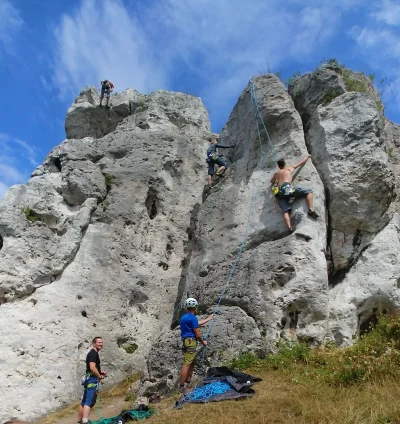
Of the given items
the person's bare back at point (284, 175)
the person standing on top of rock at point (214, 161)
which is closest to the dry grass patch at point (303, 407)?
the person's bare back at point (284, 175)

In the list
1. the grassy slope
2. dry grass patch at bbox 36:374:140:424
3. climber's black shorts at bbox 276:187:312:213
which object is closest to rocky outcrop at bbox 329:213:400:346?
the grassy slope

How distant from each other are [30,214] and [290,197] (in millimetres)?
6651

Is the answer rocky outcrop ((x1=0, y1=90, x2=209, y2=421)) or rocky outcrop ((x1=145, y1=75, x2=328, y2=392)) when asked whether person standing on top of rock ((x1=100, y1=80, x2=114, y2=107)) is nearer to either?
rocky outcrop ((x1=0, y1=90, x2=209, y2=421))

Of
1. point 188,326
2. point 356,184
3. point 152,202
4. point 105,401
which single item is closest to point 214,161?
point 152,202

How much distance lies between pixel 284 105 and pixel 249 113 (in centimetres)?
140

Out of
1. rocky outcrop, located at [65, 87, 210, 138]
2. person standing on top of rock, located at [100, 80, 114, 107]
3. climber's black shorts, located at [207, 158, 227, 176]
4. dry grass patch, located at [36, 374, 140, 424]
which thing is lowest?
dry grass patch, located at [36, 374, 140, 424]

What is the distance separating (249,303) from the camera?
31.9ft

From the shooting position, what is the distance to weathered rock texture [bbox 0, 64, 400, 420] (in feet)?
31.7

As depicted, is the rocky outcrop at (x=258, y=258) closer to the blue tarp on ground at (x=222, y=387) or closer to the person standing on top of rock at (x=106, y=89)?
the blue tarp on ground at (x=222, y=387)

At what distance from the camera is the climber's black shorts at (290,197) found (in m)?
10.7

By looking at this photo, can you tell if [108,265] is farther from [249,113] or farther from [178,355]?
[249,113]

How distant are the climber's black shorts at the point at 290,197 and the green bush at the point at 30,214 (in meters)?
6.21

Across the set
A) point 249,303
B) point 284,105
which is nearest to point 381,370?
point 249,303

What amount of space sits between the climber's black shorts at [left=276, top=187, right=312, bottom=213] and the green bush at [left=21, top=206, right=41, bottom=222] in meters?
6.21
